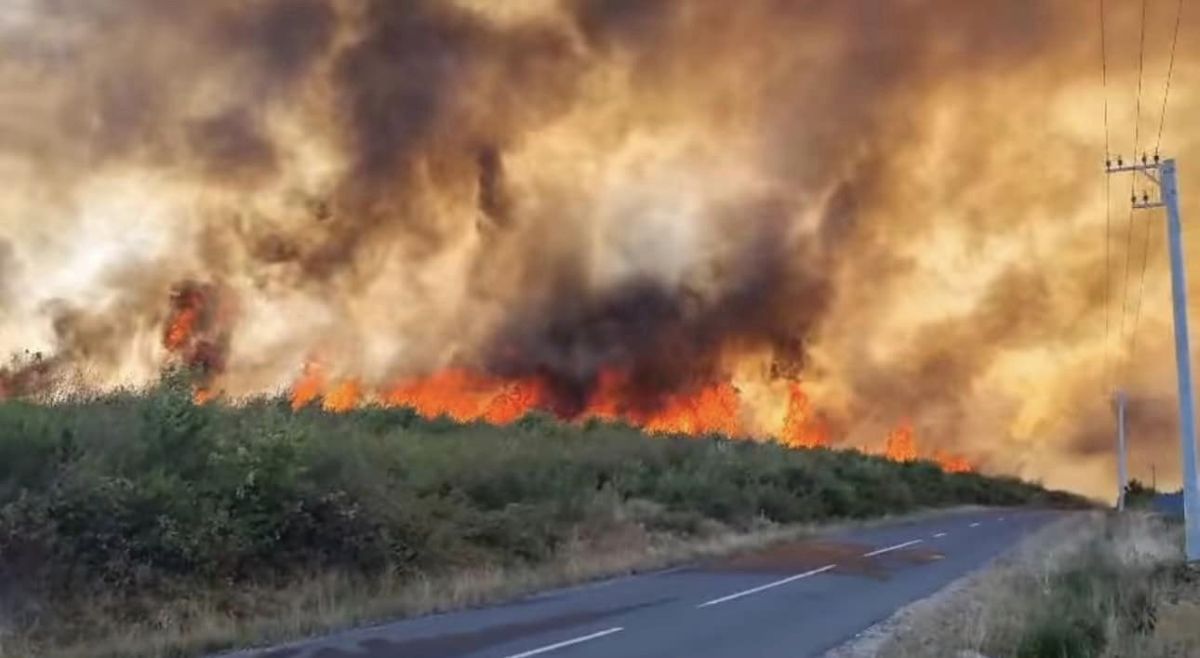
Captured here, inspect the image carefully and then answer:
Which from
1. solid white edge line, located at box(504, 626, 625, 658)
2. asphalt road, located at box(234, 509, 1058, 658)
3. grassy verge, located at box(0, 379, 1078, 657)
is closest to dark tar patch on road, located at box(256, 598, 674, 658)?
asphalt road, located at box(234, 509, 1058, 658)

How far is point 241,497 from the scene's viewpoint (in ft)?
56.7

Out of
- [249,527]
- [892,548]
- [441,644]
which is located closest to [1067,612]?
[441,644]

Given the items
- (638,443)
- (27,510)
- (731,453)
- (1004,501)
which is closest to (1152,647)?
(27,510)

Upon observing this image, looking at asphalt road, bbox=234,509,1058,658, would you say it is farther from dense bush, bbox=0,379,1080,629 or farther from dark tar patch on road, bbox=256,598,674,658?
dense bush, bbox=0,379,1080,629

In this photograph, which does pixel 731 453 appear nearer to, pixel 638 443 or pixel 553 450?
pixel 638 443

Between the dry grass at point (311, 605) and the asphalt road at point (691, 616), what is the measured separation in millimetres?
663

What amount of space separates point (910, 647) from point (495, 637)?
5.24 metres

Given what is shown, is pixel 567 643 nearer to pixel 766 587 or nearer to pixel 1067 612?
pixel 1067 612

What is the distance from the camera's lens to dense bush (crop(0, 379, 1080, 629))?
1481 cm

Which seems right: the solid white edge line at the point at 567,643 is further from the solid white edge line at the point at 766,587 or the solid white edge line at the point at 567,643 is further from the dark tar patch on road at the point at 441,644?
the solid white edge line at the point at 766,587

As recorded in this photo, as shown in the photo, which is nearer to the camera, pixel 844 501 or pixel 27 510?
pixel 27 510

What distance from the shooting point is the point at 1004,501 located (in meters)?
102

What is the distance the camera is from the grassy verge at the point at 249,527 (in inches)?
559

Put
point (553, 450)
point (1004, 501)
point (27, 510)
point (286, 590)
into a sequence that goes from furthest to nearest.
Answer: point (1004, 501), point (553, 450), point (286, 590), point (27, 510)
